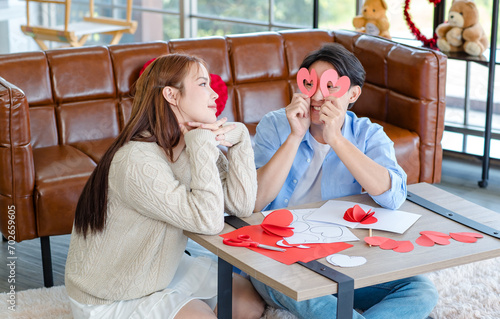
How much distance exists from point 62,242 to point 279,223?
67.8 inches

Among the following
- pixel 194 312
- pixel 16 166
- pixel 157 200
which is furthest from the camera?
pixel 16 166

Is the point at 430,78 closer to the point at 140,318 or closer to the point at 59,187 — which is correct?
the point at 59,187

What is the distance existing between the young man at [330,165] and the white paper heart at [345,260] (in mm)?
288

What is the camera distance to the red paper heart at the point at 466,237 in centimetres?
167

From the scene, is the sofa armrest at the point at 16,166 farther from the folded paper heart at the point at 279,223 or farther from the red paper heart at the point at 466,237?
the red paper heart at the point at 466,237

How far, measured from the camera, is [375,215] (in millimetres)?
1859

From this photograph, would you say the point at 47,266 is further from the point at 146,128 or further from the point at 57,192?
the point at 146,128

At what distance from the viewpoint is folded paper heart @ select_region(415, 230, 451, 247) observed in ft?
5.41

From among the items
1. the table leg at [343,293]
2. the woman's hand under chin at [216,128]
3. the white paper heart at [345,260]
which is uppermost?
the woman's hand under chin at [216,128]

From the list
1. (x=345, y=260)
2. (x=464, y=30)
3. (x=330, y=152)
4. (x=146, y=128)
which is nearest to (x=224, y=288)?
(x=345, y=260)

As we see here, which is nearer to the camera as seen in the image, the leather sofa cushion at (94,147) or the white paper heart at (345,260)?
the white paper heart at (345,260)

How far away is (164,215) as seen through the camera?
5.52 feet

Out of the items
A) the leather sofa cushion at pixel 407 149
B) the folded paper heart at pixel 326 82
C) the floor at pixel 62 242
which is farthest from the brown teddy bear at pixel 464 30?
the folded paper heart at pixel 326 82

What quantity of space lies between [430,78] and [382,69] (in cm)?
33
